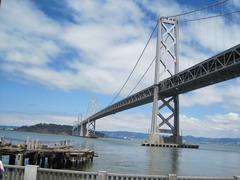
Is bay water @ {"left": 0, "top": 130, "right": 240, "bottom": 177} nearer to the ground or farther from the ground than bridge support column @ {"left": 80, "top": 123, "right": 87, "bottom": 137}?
nearer to the ground

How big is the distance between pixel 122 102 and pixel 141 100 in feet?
32.4

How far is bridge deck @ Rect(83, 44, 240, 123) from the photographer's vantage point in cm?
5698

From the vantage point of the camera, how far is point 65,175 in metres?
9.16

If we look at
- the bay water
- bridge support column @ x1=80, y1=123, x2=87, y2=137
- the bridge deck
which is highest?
the bridge deck

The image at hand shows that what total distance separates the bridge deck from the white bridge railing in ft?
157

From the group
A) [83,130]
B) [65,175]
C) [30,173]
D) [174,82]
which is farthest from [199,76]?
[83,130]

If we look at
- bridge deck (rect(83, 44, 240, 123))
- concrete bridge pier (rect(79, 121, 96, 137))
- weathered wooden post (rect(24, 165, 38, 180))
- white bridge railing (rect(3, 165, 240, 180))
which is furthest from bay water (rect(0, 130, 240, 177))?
concrete bridge pier (rect(79, 121, 96, 137))

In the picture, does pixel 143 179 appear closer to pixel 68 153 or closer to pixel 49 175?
pixel 49 175

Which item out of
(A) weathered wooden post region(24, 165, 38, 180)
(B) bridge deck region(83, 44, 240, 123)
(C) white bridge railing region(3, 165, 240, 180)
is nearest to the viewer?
(C) white bridge railing region(3, 165, 240, 180)

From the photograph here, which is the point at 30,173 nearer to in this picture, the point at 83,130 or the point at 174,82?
the point at 174,82

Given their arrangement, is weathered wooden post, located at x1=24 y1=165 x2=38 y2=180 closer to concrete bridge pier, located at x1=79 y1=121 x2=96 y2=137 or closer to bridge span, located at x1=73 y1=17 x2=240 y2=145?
bridge span, located at x1=73 y1=17 x2=240 y2=145

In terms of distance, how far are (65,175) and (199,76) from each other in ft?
186

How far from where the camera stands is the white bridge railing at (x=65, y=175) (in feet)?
29.0

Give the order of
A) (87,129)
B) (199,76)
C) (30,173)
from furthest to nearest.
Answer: (87,129), (199,76), (30,173)
